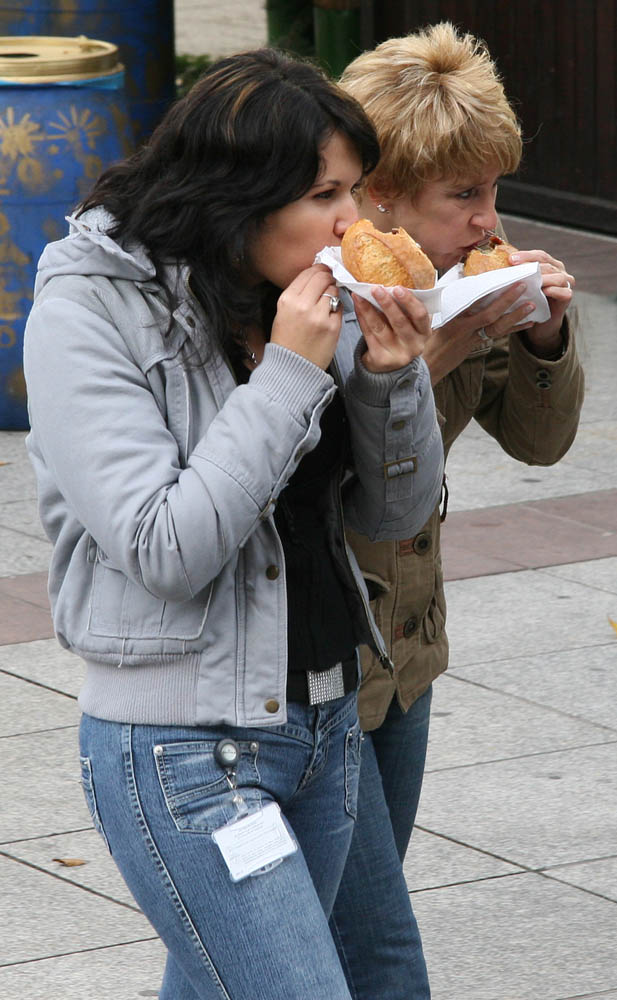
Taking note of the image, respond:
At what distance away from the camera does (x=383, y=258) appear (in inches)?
94.8

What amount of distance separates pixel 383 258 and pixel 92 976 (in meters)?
1.87

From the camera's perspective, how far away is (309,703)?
2.40 meters

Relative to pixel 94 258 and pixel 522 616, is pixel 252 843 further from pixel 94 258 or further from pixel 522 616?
pixel 522 616

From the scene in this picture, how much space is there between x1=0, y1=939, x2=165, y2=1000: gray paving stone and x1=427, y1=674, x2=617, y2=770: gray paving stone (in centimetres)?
122

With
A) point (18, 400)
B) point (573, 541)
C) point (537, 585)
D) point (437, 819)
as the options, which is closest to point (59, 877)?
point (437, 819)

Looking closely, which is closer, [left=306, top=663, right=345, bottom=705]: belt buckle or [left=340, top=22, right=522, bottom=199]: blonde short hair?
[left=306, top=663, right=345, bottom=705]: belt buckle

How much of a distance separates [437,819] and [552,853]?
324 millimetres

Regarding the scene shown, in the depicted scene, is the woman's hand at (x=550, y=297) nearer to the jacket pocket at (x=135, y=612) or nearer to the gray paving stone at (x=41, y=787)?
the jacket pocket at (x=135, y=612)

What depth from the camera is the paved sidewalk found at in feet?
12.1

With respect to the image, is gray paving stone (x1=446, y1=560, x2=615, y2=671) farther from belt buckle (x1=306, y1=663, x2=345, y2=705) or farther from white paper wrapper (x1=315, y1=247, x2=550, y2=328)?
belt buckle (x1=306, y1=663, x2=345, y2=705)

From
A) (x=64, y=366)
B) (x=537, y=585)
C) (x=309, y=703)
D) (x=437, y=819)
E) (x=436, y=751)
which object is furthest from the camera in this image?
(x=537, y=585)

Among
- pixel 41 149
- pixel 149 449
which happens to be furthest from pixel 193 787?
pixel 41 149

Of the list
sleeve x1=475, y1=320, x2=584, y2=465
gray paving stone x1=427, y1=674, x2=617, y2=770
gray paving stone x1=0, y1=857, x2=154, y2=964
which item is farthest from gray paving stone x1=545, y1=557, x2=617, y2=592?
sleeve x1=475, y1=320, x2=584, y2=465

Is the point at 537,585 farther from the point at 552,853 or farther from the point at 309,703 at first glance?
the point at 309,703
